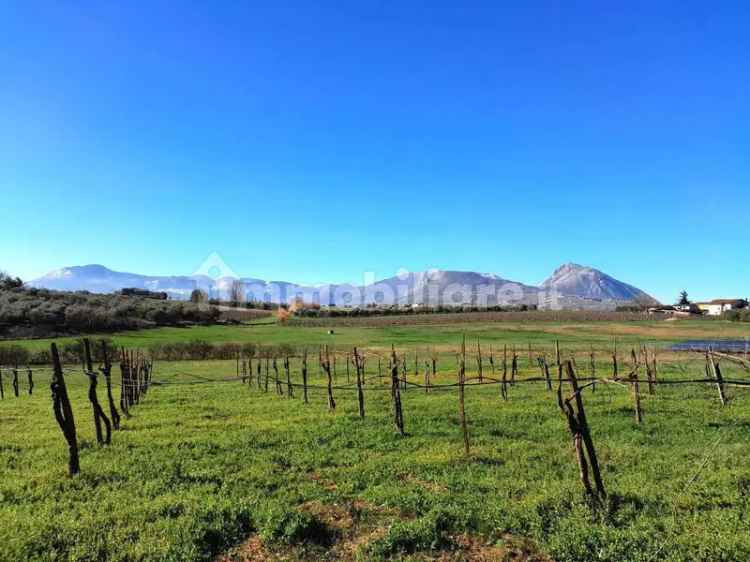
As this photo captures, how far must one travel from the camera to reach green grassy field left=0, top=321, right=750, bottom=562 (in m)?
6.62

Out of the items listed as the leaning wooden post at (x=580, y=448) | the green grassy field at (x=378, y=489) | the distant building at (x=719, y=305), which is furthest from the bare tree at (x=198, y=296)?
the distant building at (x=719, y=305)

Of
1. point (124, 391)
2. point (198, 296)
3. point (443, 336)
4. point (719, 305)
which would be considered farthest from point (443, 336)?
point (719, 305)

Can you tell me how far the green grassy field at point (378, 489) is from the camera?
6621 millimetres

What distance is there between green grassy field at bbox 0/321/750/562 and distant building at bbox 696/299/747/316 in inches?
6221

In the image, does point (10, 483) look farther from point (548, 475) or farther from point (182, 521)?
point (548, 475)

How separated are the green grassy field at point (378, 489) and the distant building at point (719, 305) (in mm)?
158020

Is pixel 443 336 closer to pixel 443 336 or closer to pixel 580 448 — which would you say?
pixel 443 336

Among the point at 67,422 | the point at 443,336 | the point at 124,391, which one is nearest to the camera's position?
the point at 67,422

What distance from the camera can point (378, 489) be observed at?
28.9 ft

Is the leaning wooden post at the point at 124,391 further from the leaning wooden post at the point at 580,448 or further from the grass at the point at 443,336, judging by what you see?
the grass at the point at 443,336

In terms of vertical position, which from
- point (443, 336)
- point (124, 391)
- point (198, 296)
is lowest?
point (443, 336)

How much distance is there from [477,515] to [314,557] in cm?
261

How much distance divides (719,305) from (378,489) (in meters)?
182

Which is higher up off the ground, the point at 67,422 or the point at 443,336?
the point at 67,422
